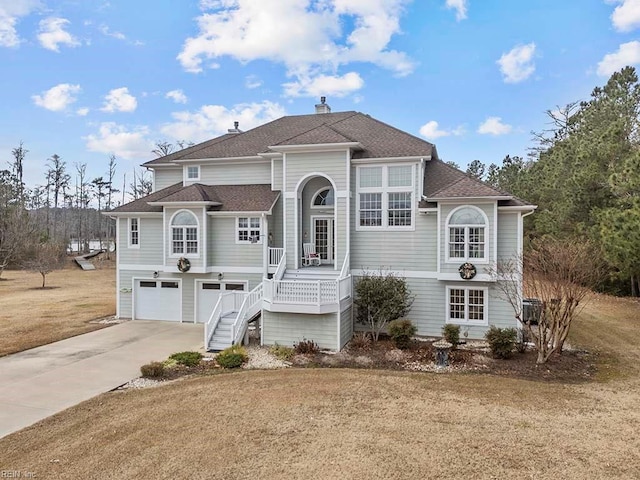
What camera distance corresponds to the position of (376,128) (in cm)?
1777

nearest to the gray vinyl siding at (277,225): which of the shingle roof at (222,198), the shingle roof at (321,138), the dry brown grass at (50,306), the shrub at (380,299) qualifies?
the shingle roof at (222,198)

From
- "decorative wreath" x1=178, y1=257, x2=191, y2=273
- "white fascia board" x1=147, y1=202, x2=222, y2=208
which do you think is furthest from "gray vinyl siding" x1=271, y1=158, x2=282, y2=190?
"decorative wreath" x1=178, y1=257, x2=191, y2=273

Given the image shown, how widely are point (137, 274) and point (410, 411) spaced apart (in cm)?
1414

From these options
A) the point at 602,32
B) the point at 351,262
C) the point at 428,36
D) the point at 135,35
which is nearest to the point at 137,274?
the point at 351,262

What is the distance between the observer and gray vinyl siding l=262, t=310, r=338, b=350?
1334 centimetres

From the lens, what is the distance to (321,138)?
15211 millimetres

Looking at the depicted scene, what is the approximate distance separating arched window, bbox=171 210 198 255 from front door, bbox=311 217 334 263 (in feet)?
15.8

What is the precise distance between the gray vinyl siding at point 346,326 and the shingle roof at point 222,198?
5052mm

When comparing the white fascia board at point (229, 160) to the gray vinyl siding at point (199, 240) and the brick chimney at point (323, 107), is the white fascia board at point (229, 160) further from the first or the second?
the brick chimney at point (323, 107)

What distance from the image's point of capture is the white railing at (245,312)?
13.5m

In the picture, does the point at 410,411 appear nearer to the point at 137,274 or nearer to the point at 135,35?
the point at 137,274

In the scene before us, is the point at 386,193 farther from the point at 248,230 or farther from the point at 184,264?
the point at 184,264

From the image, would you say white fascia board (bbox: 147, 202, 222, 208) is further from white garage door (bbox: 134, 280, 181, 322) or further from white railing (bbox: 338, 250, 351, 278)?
white railing (bbox: 338, 250, 351, 278)

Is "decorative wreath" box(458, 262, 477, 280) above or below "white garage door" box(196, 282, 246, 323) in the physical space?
above
